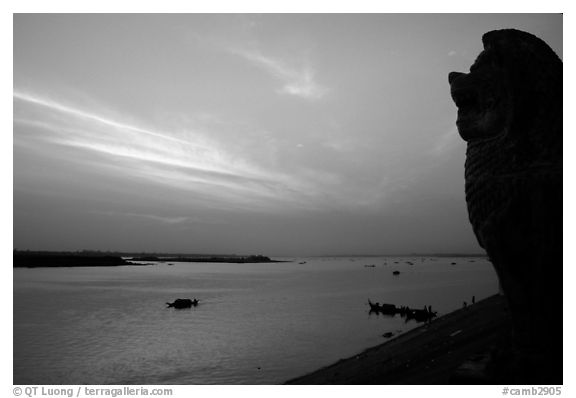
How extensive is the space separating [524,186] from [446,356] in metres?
4.53

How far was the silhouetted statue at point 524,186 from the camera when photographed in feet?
10.3

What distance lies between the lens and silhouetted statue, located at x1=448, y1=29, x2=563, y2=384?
313cm

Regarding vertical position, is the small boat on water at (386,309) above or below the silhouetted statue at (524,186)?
below

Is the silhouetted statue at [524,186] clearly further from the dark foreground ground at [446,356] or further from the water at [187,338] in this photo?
the water at [187,338]

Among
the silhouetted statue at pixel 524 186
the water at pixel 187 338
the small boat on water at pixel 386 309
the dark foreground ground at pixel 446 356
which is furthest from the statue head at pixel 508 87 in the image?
the small boat on water at pixel 386 309

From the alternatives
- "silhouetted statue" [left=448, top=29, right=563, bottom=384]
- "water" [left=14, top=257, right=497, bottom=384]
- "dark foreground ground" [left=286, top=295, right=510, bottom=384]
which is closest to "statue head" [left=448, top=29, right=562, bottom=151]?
"silhouetted statue" [left=448, top=29, right=563, bottom=384]

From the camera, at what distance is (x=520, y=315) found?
3.31 m

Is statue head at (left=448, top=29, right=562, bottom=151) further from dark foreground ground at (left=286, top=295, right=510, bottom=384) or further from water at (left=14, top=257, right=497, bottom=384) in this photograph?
water at (left=14, top=257, right=497, bottom=384)

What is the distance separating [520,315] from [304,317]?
23193mm

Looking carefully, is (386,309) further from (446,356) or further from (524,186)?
(524,186)

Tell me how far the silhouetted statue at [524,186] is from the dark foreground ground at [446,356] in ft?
1.61

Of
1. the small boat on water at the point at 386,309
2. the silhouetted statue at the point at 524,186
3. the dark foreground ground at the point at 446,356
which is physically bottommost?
the small boat on water at the point at 386,309
